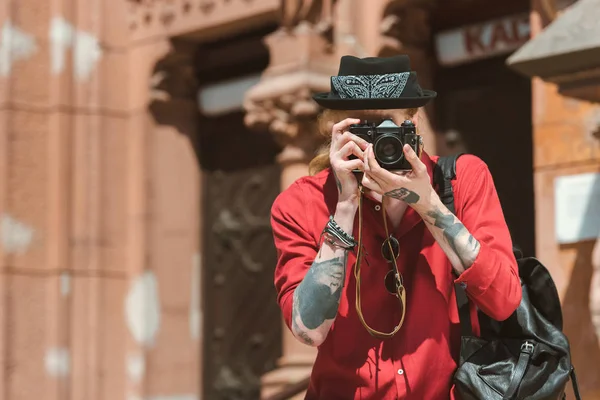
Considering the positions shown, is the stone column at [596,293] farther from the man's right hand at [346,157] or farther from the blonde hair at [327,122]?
the man's right hand at [346,157]

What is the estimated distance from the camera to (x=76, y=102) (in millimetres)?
7918

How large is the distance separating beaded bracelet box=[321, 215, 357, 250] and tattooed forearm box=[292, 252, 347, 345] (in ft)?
0.13

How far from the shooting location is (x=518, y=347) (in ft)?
8.09

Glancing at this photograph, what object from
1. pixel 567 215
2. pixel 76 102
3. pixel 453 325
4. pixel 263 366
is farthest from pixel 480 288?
pixel 76 102

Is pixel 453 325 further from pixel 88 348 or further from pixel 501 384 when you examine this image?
pixel 88 348

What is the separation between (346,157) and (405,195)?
15cm

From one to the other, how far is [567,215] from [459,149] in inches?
47.6

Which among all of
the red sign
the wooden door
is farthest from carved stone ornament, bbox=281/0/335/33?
the wooden door

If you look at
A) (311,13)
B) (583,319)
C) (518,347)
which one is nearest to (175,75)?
(311,13)

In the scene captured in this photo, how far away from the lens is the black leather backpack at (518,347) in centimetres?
241

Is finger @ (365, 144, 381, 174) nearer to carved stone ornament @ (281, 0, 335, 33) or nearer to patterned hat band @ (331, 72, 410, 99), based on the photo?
patterned hat band @ (331, 72, 410, 99)

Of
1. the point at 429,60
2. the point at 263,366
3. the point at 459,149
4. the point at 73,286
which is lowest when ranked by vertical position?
the point at 263,366

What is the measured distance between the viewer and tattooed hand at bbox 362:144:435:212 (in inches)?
91.0

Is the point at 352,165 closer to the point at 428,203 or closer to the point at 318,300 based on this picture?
the point at 428,203
